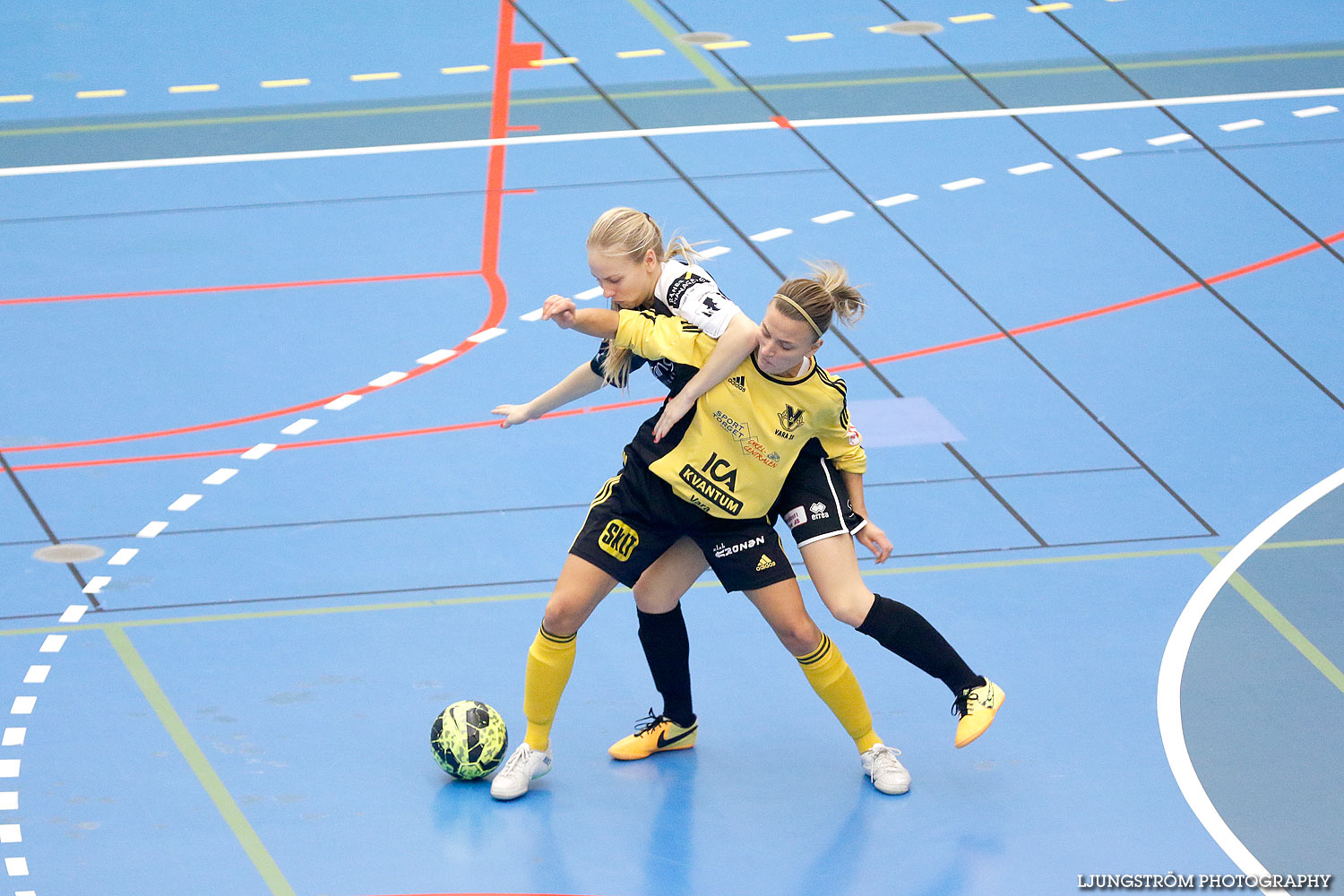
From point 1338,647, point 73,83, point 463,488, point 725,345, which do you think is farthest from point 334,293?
point 1338,647

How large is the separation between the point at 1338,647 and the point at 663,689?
9.07ft

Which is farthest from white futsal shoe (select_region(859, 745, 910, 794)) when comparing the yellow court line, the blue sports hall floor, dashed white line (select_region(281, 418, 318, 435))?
dashed white line (select_region(281, 418, 318, 435))

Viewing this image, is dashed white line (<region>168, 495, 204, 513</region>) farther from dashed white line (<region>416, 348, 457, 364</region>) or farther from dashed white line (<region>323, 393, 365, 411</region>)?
dashed white line (<region>416, 348, 457, 364</region>)

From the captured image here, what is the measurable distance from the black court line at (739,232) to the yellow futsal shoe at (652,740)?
87.4 inches

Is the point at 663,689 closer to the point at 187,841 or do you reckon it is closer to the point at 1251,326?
the point at 187,841

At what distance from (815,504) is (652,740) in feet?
3.54

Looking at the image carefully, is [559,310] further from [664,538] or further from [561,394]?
[664,538]

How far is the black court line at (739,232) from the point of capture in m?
7.56

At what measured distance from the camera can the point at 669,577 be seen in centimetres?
556

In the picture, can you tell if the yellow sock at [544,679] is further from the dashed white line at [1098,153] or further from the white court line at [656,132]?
the dashed white line at [1098,153]

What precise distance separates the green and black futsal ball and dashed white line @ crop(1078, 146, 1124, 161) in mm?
6919

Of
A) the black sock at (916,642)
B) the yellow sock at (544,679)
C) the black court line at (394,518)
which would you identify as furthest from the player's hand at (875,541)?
the black court line at (394,518)

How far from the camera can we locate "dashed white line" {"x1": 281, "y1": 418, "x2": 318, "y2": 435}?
316 inches

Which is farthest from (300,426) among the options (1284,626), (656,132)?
(1284,626)
